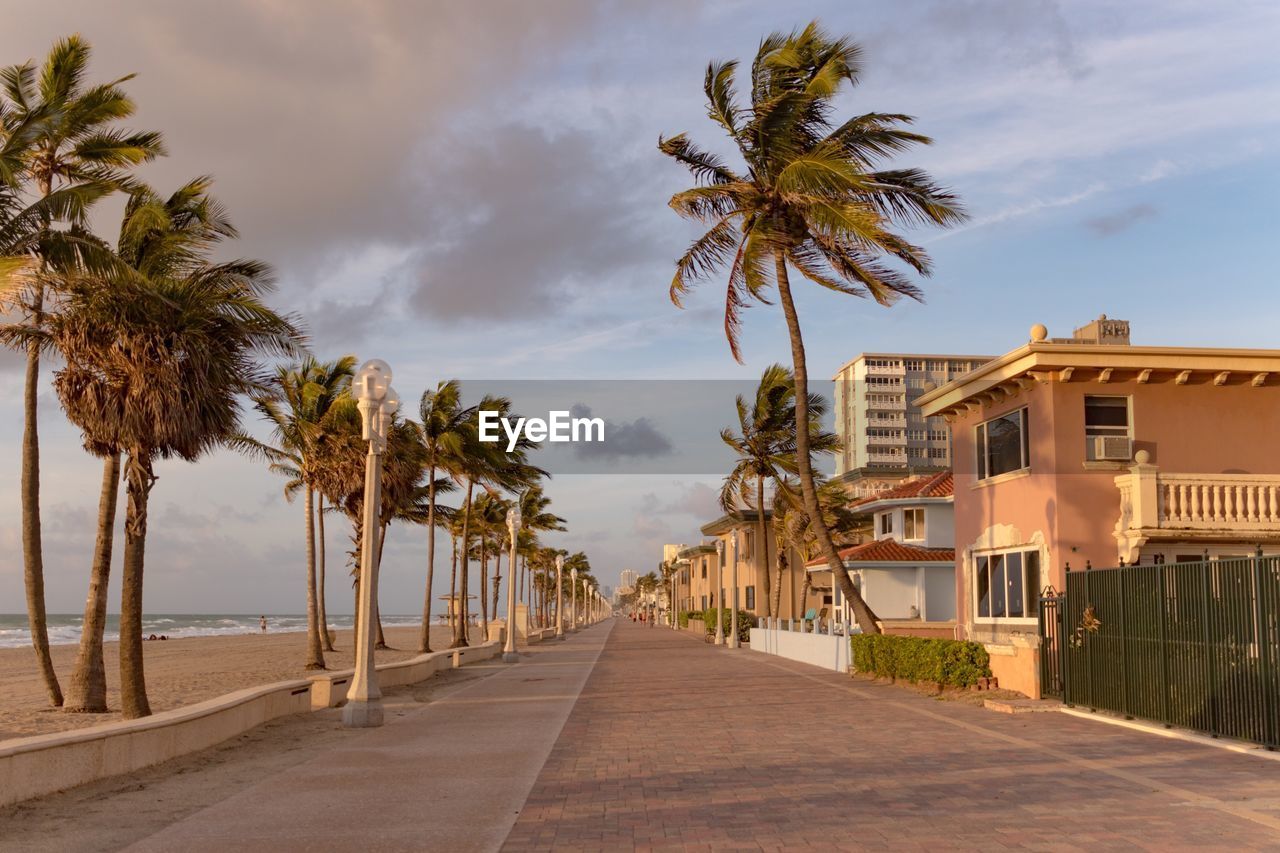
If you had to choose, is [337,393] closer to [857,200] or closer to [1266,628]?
[857,200]

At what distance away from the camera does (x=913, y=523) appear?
141ft

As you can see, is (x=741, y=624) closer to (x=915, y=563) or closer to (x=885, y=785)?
(x=915, y=563)

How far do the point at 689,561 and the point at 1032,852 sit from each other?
324ft

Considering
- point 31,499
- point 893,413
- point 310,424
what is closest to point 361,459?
point 310,424

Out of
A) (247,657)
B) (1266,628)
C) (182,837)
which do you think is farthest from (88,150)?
(247,657)

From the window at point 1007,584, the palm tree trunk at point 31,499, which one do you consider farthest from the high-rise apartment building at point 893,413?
the palm tree trunk at point 31,499

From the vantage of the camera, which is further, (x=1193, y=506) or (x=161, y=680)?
(x=161, y=680)

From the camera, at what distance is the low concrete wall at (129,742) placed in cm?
963

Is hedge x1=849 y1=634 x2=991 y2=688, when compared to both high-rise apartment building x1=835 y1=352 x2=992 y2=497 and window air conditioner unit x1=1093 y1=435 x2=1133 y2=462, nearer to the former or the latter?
window air conditioner unit x1=1093 y1=435 x2=1133 y2=462

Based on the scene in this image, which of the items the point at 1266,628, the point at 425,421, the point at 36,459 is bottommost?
the point at 1266,628

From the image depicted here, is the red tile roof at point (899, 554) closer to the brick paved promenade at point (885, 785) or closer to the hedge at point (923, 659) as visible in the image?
the hedge at point (923, 659)

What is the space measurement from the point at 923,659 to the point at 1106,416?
610 cm

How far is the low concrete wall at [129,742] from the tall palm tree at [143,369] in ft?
8.84

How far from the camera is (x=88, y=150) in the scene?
21438mm
